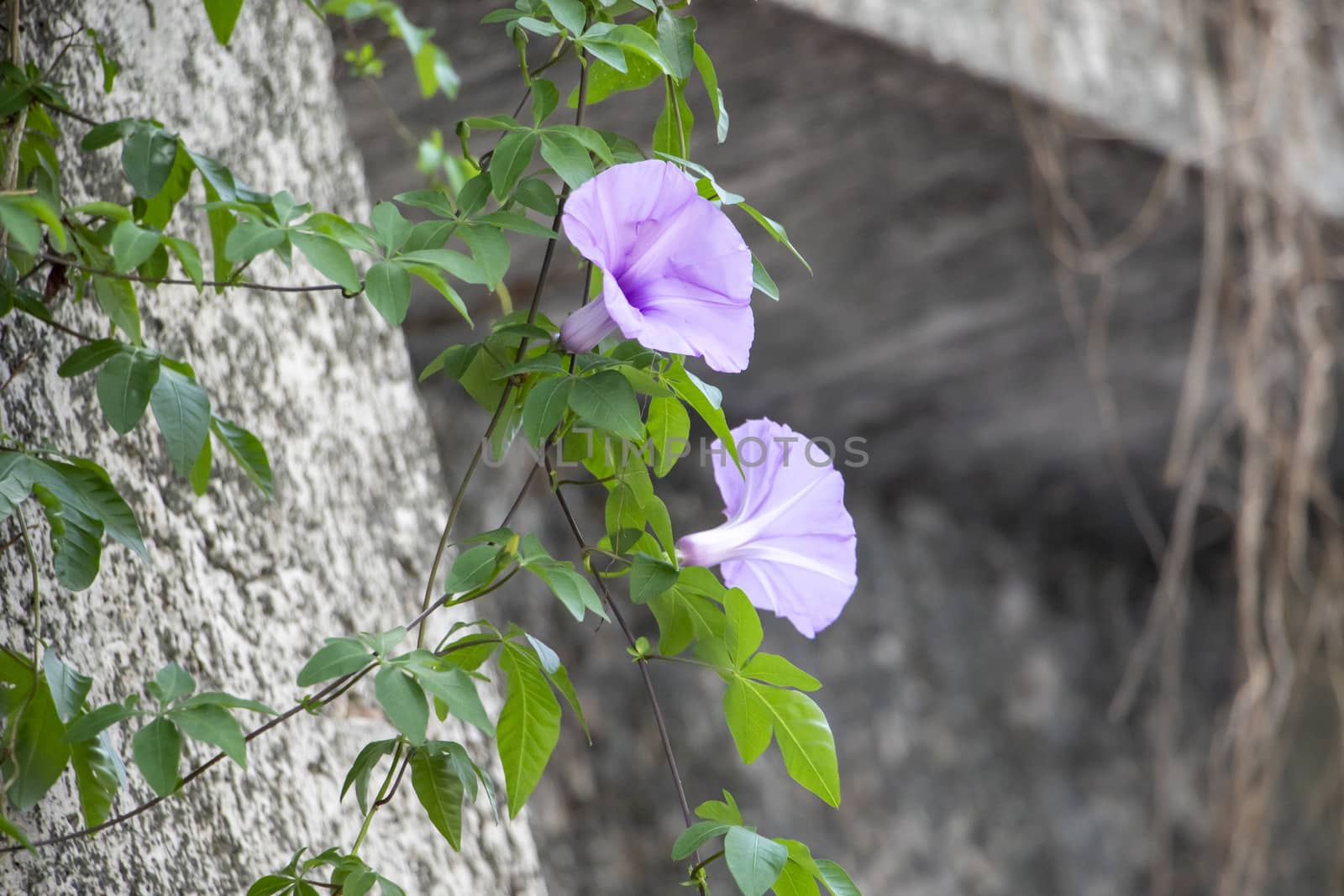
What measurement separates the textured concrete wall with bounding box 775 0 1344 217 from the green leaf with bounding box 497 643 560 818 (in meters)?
1.17

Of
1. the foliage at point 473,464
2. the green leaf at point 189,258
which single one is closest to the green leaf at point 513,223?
the foliage at point 473,464

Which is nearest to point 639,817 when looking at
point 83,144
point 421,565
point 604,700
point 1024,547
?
point 604,700

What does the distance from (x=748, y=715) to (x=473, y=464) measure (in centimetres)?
15

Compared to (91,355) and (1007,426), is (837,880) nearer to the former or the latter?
(91,355)

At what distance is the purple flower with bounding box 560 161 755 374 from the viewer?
1.60 feet

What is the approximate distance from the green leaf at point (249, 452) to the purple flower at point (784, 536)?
194 millimetres

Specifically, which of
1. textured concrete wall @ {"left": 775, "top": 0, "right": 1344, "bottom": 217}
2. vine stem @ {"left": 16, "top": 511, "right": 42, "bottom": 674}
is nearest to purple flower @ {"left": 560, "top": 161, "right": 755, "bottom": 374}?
vine stem @ {"left": 16, "top": 511, "right": 42, "bottom": 674}

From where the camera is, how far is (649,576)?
512mm

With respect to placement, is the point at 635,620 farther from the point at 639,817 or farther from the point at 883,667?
the point at 883,667

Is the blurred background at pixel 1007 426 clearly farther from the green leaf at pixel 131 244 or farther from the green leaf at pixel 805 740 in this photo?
the green leaf at pixel 805 740

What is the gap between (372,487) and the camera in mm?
761

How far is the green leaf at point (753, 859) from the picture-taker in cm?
47

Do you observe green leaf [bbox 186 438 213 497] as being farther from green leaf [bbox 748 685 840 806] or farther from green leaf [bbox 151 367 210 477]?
green leaf [bbox 748 685 840 806]

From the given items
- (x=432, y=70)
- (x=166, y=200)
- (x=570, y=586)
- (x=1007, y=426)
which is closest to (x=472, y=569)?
(x=570, y=586)
